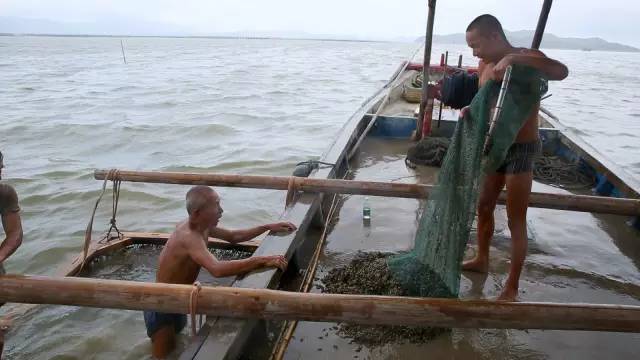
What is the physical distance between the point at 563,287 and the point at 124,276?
13.1ft

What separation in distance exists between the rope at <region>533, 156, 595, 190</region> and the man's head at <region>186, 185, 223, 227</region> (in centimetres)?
464

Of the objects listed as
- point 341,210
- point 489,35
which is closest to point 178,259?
point 341,210

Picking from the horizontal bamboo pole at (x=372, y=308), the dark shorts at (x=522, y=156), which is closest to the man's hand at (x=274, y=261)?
the horizontal bamboo pole at (x=372, y=308)

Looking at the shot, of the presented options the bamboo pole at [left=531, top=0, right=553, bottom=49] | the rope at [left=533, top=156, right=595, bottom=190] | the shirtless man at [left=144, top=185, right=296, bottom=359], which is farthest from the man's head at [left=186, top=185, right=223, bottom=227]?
the rope at [left=533, top=156, right=595, bottom=190]

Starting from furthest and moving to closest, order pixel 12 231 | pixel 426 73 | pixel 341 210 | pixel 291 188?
pixel 426 73, pixel 341 210, pixel 291 188, pixel 12 231

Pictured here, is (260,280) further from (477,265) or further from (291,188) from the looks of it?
(477,265)

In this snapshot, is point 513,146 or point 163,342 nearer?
point 513,146

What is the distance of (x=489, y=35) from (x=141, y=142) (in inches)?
379

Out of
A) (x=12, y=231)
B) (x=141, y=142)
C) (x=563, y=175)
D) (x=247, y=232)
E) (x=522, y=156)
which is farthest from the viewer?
(x=141, y=142)

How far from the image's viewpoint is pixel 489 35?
2688 millimetres

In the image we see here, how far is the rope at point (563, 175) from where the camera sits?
18.1 ft

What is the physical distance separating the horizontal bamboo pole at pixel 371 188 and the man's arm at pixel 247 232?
0.44 metres

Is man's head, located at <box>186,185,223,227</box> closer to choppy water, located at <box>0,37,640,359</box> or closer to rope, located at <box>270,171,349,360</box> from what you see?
rope, located at <box>270,171,349,360</box>

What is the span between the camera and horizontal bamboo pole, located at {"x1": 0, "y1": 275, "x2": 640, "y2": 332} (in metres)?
2.00
